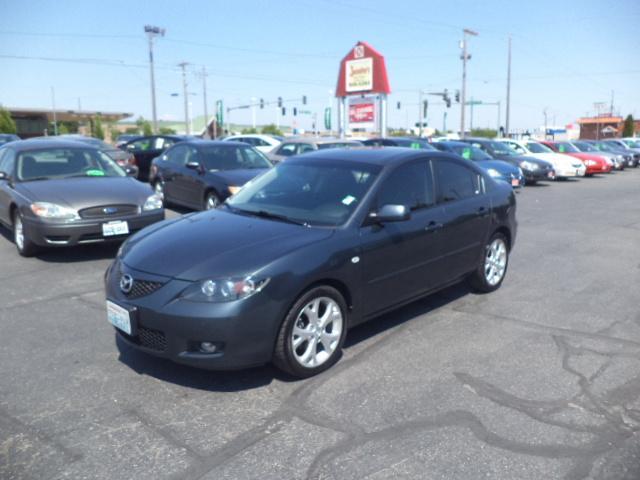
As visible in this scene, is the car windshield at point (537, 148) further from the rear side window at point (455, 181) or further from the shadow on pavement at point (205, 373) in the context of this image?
the shadow on pavement at point (205, 373)

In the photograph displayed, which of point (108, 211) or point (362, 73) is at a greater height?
point (362, 73)

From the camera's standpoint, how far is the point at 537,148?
2311 cm

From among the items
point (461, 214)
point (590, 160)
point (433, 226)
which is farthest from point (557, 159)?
point (433, 226)

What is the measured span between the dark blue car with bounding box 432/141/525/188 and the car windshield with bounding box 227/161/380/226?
1135 centimetres

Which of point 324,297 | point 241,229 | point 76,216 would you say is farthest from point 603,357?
point 76,216

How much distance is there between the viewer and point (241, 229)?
14.7 feet

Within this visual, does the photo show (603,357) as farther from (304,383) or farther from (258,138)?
(258,138)

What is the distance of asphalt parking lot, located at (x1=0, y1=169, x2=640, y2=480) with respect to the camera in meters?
3.14

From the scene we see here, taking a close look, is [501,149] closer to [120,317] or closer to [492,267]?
[492,267]

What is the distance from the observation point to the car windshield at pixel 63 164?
830cm

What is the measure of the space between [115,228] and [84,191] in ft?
2.29

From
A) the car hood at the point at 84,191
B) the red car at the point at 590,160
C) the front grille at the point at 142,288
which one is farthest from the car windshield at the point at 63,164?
the red car at the point at 590,160

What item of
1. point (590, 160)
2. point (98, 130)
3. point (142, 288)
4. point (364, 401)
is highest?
point (98, 130)

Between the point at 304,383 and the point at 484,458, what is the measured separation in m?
1.37
